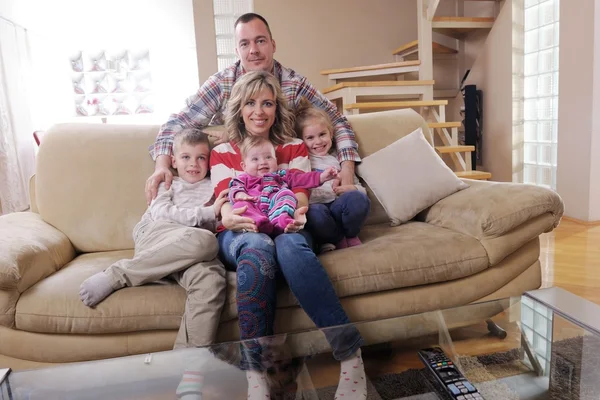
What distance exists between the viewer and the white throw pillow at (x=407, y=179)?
6.14ft

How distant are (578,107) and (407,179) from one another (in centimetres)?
205

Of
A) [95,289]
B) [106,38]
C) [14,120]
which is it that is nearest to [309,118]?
[95,289]

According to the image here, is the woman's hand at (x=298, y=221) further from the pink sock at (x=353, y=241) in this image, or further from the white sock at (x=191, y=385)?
the white sock at (x=191, y=385)

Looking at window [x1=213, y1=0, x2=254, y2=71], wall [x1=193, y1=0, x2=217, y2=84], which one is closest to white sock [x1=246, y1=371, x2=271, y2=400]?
wall [x1=193, y1=0, x2=217, y2=84]

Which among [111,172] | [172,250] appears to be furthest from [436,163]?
[111,172]

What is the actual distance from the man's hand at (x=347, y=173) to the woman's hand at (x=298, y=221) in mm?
388

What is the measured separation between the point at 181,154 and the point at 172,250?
19.1 inches

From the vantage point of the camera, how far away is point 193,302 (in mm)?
1346

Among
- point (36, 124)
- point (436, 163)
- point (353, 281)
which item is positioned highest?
point (36, 124)

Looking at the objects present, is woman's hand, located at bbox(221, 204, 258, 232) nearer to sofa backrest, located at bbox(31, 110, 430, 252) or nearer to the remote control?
sofa backrest, located at bbox(31, 110, 430, 252)

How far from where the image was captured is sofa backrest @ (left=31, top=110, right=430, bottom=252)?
71.1 inches

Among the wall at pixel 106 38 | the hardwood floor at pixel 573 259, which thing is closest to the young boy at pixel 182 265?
the hardwood floor at pixel 573 259

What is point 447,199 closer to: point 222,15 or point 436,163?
point 436,163

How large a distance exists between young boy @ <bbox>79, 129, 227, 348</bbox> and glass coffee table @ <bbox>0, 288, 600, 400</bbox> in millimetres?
321
